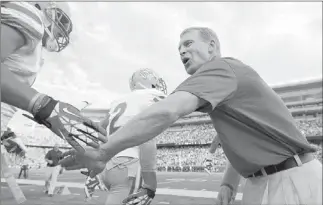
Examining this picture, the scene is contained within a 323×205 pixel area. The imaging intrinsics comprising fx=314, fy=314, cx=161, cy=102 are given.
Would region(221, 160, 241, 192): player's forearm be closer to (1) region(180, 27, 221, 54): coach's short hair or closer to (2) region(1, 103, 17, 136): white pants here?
(1) region(180, 27, 221, 54): coach's short hair

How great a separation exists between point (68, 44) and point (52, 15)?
23cm

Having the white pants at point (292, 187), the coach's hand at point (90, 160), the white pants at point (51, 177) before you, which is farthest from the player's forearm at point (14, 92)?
the white pants at point (51, 177)

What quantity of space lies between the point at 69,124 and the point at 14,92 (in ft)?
0.78

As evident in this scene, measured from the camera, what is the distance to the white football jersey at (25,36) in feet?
4.40

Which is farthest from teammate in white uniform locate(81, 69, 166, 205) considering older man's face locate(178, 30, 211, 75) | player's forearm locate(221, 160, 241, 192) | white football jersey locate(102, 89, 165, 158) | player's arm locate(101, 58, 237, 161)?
player's arm locate(101, 58, 237, 161)

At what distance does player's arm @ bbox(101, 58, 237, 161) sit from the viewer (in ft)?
4.05

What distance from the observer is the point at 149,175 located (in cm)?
255

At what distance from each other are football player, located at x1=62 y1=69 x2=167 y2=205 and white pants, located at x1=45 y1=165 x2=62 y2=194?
5706 mm

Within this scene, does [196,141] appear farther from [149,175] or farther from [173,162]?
[149,175]

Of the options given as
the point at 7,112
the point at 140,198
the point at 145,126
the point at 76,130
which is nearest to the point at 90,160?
the point at 76,130

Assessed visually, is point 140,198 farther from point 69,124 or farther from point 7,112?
point 69,124

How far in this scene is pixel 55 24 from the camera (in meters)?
1.84

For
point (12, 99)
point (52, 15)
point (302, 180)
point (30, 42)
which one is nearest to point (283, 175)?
point (302, 180)

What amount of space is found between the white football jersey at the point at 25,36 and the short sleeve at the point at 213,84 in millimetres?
704
